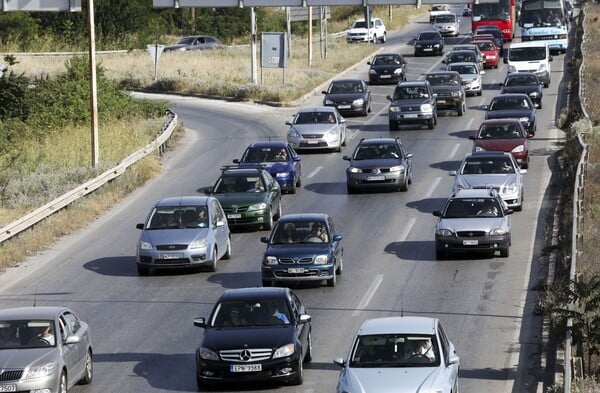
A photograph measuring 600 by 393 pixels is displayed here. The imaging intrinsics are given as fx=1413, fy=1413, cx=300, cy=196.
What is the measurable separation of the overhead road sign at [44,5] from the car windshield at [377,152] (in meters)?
11.1

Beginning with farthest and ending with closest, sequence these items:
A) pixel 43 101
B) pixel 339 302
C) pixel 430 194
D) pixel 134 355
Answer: pixel 43 101
pixel 430 194
pixel 339 302
pixel 134 355

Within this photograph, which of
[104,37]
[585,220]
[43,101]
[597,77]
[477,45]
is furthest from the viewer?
[104,37]

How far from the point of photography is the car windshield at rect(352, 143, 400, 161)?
39531mm

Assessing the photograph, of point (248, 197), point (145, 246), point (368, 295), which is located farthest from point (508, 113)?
point (368, 295)

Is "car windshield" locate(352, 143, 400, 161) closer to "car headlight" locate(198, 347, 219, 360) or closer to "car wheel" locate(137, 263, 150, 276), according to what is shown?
"car wheel" locate(137, 263, 150, 276)

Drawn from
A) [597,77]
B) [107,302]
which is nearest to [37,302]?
[107,302]

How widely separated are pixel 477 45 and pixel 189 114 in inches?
834

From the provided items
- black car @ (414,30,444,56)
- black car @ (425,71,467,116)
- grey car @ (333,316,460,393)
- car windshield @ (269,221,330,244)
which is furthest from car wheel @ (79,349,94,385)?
black car @ (414,30,444,56)

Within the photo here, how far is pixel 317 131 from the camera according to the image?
47188 millimetres

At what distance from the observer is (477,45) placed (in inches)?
3017

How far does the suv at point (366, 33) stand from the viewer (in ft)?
312

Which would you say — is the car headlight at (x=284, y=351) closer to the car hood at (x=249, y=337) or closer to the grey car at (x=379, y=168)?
the car hood at (x=249, y=337)

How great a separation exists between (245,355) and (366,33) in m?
77.0

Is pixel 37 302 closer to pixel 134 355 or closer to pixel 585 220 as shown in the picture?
pixel 134 355
